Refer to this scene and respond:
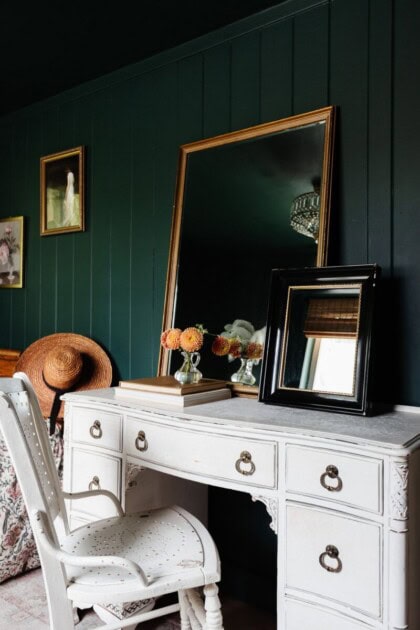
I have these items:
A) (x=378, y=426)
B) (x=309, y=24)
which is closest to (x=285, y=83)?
(x=309, y=24)

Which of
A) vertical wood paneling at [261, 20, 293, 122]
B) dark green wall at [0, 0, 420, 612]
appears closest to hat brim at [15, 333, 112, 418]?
dark green wall at [0, 0, 420, 612]

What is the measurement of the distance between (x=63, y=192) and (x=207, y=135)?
3.62 feet

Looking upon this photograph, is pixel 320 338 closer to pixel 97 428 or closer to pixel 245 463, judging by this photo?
pixel 245 463

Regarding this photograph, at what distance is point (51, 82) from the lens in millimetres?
3066

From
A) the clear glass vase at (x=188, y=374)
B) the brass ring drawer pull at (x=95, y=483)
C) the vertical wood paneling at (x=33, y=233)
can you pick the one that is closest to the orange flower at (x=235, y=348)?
the clear glass vase at (x=188, y=374)

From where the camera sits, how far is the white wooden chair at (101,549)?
1397mm

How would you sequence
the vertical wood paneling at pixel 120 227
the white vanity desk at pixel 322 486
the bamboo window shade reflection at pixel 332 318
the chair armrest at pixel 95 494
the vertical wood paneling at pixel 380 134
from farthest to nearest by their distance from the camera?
the vertical wood paneling at pixel 120 227
the vertical wood paneling at pixel 380 134
the bamboo window shade reflection at pixel 332 318
the chair armrest at pixel 95 494
the white vanity desk at pixel 322 486

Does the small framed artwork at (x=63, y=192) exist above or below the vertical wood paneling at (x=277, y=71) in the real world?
below

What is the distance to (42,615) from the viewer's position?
2.12 metres

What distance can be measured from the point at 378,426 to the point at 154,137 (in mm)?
1862

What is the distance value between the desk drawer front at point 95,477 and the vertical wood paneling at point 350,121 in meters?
1.19

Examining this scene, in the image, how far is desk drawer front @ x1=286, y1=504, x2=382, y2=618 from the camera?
4.57ft

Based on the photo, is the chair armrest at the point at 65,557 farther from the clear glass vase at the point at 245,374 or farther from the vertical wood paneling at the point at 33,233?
the vertical wood paneling at the point at 33,233

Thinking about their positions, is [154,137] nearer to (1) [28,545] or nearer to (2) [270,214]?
(2) [270,214]
